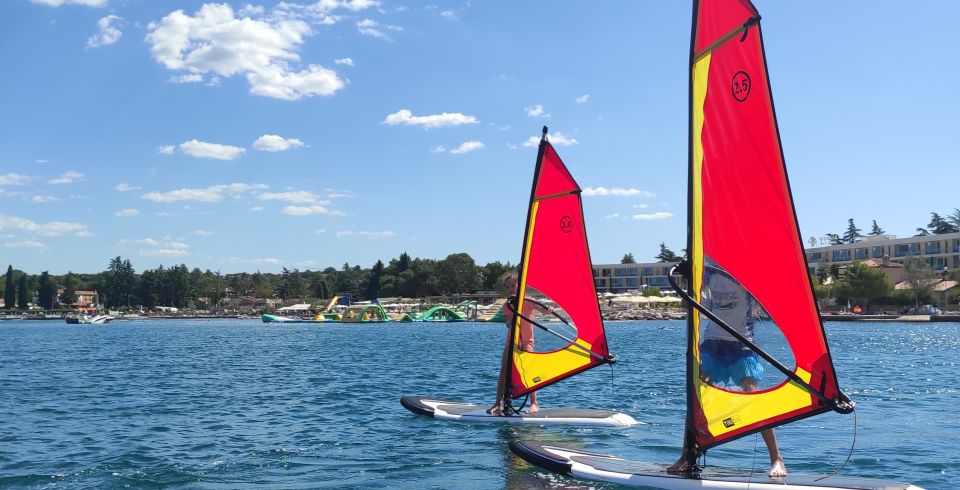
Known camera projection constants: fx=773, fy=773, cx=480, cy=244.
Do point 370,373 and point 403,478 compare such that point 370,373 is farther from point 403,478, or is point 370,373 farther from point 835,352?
point 835,352

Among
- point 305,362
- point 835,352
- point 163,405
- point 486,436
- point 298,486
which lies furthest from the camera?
point 835,352

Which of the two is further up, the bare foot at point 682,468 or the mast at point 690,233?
the mast at point 690,233

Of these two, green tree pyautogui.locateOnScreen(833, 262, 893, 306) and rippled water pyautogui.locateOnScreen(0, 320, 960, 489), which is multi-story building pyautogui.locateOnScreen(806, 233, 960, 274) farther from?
rippled water pyautogui.locateOnScreen(0, 320, 960, 489)

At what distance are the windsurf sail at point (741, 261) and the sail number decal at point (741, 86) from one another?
0.01 metres

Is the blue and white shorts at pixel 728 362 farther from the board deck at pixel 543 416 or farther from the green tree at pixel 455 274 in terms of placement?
the green tree at pixel 455 274

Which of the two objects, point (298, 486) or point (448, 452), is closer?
point (298, 486)

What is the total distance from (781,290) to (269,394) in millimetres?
17936

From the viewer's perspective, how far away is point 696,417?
9188 millimetres

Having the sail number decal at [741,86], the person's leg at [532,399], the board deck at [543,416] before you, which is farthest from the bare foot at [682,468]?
the person's leg at [532,399]

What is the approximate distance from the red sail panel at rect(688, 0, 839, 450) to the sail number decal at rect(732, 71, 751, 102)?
0.01 metres

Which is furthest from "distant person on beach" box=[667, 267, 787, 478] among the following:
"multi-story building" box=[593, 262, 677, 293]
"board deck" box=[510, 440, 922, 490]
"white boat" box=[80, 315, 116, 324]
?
"multi-story building" box=[593, 262, 677, 293]

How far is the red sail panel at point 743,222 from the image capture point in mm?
8273

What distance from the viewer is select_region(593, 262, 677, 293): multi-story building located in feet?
568

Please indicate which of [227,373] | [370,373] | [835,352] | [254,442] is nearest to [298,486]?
[254,442]
